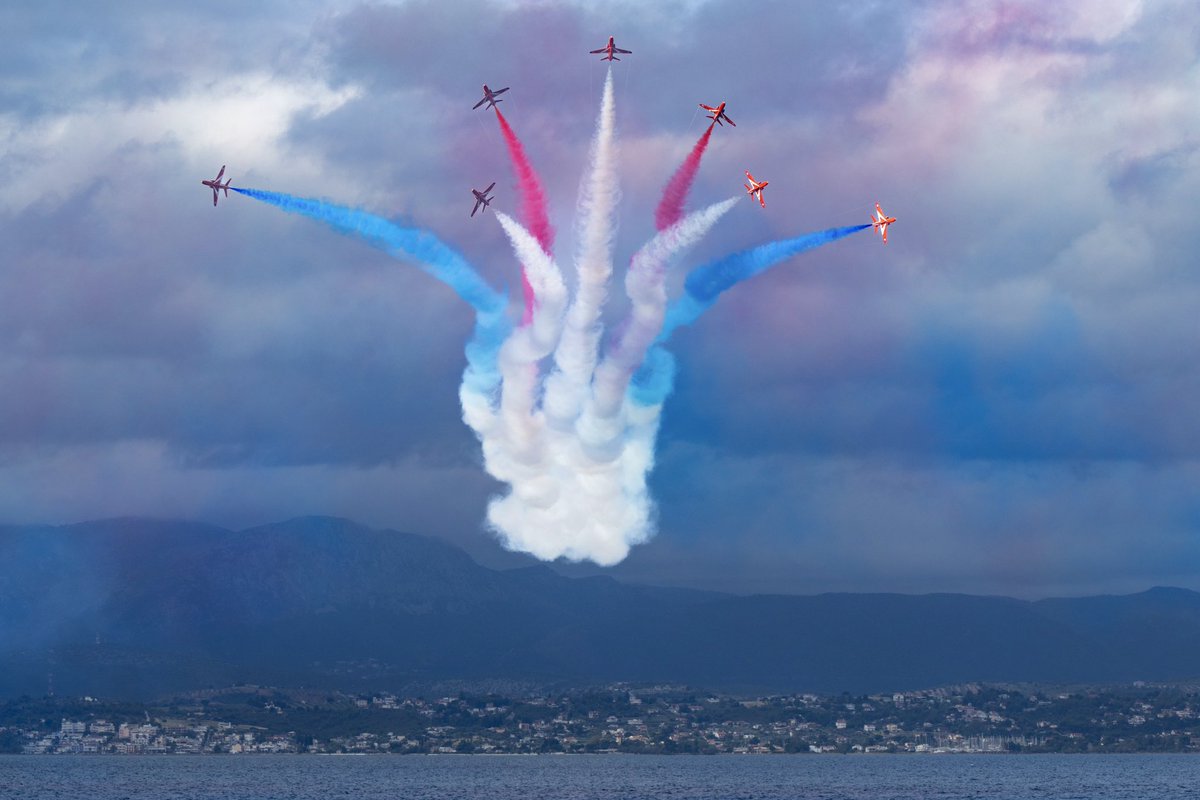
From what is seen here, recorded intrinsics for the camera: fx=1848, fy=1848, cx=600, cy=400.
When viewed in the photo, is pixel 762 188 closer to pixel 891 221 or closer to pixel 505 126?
pixel 891 221

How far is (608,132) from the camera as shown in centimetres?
16025

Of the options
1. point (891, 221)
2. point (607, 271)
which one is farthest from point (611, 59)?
point (891, 221)

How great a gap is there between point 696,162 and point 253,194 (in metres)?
38.6

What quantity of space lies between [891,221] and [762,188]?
12248 millimetres

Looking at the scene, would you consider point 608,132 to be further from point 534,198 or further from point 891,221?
point 891,221

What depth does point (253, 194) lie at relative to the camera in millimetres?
159875

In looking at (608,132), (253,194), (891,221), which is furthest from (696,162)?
(253,194)

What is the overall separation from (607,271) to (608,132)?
1218cm

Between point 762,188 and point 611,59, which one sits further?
point 762,188

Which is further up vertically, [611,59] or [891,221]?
[611,59]

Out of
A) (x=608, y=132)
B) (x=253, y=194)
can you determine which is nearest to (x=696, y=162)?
(x=608, y=132)

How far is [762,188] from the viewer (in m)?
168

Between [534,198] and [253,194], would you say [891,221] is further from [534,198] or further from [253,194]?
[253,194]

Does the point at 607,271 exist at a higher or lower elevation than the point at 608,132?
lower
